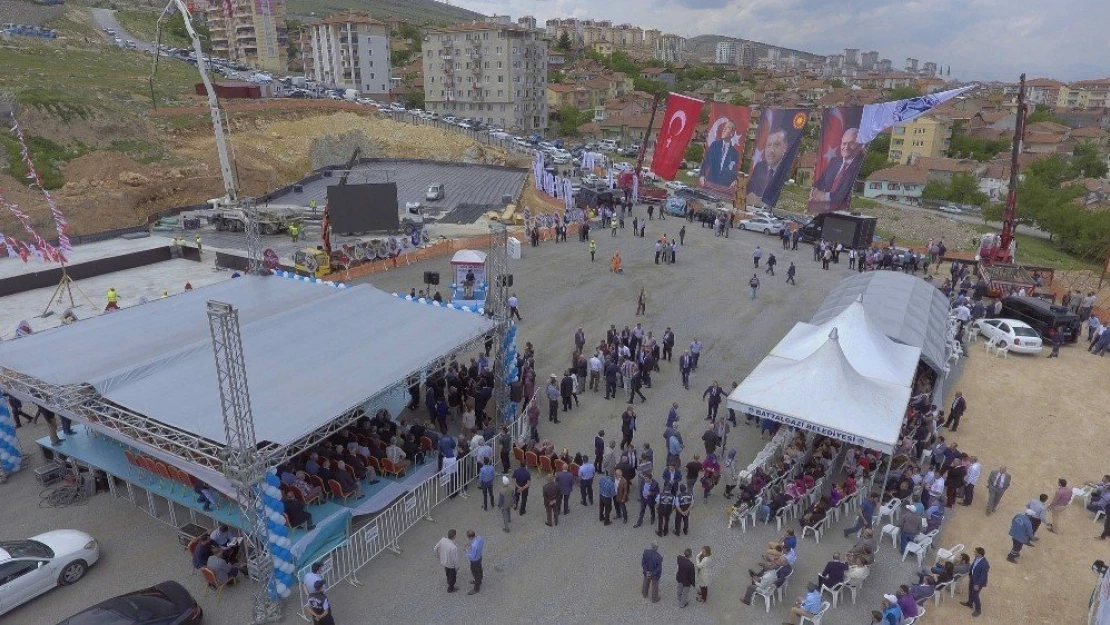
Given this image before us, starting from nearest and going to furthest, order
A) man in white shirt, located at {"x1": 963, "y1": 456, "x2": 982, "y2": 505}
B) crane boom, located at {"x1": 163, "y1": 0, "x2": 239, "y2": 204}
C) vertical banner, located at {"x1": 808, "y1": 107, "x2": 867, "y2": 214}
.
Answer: man in white shirt, located at {"x1": 963, "y1": 456, "x2": 982, "y2": 505}
vertical banner, located at {"x1": 808, "y1": 107, "x2": 867, "y2": 214}
crane boom, located at {"x1": 163, "y1": 0, "x2": 239, "y2": 204}

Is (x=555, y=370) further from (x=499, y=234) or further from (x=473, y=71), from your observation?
(x=473, y=71)

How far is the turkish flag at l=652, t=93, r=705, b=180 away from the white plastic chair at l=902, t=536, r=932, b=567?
80.4 feet

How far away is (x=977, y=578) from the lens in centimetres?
955

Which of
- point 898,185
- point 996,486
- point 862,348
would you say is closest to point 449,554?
point 862,348

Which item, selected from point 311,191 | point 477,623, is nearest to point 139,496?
point 477,623

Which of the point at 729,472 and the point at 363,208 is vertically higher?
the point at 363,208

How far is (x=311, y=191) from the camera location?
45969 millimetres

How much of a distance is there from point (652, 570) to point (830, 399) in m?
5.29

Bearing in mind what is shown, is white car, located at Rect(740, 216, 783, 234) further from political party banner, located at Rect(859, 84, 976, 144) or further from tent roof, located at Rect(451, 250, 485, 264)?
tent roof, located at Rect(451, 250, 485, 264)

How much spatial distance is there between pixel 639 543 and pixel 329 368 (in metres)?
6.09

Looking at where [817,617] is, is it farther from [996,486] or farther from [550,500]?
[996,486]

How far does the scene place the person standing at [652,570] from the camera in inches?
372

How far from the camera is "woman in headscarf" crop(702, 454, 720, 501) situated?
1215 cm

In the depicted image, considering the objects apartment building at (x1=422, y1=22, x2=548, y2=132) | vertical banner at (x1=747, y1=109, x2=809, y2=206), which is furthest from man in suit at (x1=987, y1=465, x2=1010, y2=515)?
apartment building at (x1=422, y1=22, x2=548, y2=132)
